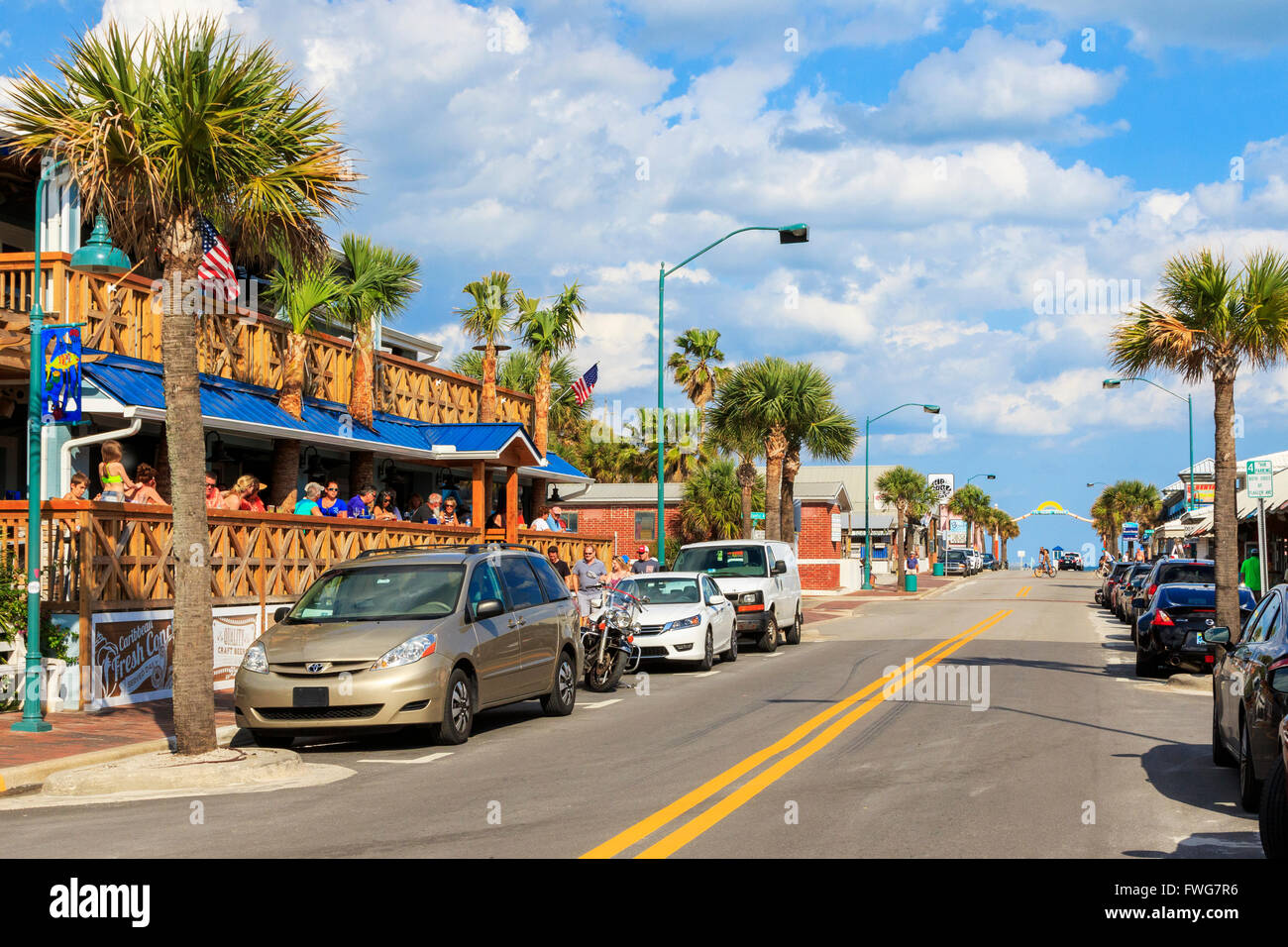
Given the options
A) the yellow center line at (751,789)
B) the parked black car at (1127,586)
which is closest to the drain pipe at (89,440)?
the yellow center line at (751,789)

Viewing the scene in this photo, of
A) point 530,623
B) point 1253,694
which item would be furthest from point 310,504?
point 1253,694

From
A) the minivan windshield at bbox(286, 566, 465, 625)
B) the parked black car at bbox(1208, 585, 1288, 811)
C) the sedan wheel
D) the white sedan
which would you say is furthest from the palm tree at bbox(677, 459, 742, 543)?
the parked black car at bbox(1208, 585, 1288, 811)

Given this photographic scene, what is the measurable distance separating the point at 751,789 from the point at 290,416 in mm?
14122

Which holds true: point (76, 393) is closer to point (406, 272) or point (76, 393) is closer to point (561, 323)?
point (406, 272)

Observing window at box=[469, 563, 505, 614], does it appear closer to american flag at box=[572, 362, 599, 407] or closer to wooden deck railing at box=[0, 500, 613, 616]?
wooden deck railing at box=[0, 500, 613, 616]

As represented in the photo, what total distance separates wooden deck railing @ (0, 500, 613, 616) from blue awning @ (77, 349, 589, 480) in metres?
1.73

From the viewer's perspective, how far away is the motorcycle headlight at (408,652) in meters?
11.6

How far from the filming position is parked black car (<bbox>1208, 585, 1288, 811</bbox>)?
8.08 meters

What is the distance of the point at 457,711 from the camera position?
1219 centimetres

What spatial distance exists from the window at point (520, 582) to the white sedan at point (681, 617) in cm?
520

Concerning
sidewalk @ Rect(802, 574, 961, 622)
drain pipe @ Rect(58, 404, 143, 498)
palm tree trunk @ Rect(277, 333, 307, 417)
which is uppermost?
palm tree trunk @ Rect(277, 333, 307, 417)

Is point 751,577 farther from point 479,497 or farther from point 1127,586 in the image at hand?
point 1127,586

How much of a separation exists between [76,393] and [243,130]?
3811mm

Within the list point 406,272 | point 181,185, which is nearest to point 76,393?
point 181,185
